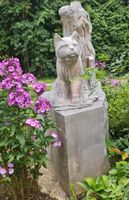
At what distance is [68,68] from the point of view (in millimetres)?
3178

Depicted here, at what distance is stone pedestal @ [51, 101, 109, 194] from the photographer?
122 inches

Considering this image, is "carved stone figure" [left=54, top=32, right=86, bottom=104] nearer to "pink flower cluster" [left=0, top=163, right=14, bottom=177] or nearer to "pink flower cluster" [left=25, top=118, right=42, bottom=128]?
"pink flower cluster" [left=25, top=118, right=42, bottom=128]

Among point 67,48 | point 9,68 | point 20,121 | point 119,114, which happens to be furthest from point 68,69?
point 119,114

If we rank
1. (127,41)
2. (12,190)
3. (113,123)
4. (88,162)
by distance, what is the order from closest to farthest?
(12,190) → (88,162) → (113,123) → (127,41)

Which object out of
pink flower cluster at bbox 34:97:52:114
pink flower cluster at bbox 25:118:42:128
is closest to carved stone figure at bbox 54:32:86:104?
pink flower cluster at bbox 34:97:52:114

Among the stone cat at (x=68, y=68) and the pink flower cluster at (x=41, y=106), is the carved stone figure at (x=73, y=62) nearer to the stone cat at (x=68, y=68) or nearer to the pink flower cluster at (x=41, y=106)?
the stone cat at (x=68, y=68)

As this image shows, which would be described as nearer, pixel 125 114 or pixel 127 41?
pixel 125 114

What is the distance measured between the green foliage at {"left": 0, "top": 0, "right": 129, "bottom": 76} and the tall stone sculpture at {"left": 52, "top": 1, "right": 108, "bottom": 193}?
224 inches

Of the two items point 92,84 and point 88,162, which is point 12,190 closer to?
point 88,162

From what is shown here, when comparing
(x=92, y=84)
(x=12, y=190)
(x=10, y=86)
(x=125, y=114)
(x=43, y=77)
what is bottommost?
(x=43, y=77)

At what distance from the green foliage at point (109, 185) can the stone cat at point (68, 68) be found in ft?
2.26

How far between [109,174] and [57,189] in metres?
0.51

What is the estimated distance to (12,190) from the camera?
3.02 metres

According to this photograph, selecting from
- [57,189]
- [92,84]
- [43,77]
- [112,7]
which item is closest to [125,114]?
[92,84]
